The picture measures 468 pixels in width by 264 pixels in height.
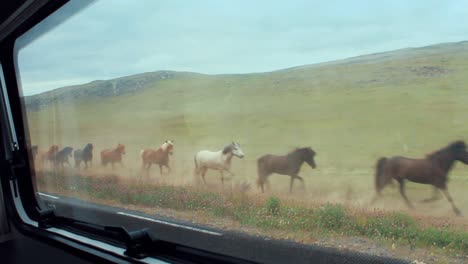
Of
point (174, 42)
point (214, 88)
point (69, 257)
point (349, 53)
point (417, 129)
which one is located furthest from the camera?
point (69, 257)

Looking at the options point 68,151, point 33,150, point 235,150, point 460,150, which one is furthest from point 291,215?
point 33,150

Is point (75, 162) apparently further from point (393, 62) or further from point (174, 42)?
point (393, 62)

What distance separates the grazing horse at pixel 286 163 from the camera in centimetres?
133

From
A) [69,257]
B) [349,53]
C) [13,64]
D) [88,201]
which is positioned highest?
[13,64]

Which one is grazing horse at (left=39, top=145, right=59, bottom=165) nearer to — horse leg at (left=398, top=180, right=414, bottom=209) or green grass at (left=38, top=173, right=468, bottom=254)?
green grass at (left=38, top=173, right=468, bottom=254)

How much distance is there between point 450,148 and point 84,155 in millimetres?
2009

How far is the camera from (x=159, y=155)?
187cm

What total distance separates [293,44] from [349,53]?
21 cm

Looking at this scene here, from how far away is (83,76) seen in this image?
7.66ft

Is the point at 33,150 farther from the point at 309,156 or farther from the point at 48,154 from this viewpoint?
the point at 309,156

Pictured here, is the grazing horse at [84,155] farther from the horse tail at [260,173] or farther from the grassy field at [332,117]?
the horse tail at [260,173]

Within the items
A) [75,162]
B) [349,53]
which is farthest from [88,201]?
[349,53]

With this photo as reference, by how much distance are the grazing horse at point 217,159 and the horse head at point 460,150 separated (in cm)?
71

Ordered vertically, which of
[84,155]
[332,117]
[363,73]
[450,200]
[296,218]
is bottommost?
[296,218]
